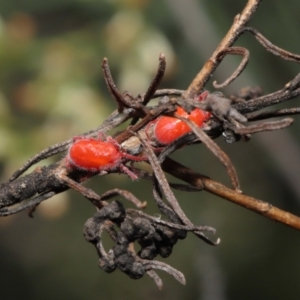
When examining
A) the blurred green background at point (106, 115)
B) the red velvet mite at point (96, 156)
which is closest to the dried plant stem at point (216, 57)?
the red velvet mite at point (96, 156)

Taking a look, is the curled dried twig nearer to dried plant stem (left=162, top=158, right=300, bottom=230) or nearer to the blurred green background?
dried plant stem (left=162, top=158, right=300, bottom=230)

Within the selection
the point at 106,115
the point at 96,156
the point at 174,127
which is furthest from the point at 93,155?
the point at 106,115

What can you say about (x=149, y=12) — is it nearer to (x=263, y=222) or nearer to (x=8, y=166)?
(x=8, y=166)

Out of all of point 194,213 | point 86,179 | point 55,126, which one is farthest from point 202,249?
point 86,179

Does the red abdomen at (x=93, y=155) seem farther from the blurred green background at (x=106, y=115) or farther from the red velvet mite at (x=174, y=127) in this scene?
the blurred green background at (x=106, y=115)

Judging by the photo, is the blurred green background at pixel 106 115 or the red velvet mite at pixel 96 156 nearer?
the red velvet mite at pixel 96 156

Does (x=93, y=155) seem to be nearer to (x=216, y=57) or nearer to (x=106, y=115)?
(x=216, y=57)
